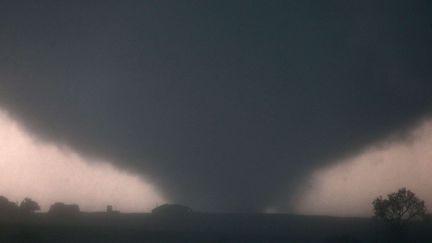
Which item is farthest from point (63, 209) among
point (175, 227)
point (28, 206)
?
point (175, 227)

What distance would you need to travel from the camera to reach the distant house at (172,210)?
14388 cm

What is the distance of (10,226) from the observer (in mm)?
89062

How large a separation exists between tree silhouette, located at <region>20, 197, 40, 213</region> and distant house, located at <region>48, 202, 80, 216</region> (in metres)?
5.16

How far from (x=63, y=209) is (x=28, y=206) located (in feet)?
33.0

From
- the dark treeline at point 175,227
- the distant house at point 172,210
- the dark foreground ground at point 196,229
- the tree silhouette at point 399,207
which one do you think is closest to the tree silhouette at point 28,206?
the dark treeline at point 175,227

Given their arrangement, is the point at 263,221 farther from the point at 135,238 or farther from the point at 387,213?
the point at 135,238

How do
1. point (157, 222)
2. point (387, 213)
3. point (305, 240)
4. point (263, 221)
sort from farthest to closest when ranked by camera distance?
point (263, 221) < point (157, 222) < point (387, 213) < point (305, 240)

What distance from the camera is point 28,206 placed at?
409 ft

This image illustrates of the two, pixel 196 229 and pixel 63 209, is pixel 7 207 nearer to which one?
pixel 63 209

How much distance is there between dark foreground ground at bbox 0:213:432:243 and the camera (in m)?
89.9

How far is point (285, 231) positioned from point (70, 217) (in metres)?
59.0

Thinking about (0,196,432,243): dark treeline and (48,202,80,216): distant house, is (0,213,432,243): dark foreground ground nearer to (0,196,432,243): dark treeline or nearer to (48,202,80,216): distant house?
(0,196,432,243): dark treeline

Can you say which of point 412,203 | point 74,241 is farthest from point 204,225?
point 412,203

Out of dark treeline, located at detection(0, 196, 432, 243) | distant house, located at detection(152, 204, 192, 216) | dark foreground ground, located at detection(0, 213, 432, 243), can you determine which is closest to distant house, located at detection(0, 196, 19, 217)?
dark treeline, located at detection(0, 196, 432, 243)
